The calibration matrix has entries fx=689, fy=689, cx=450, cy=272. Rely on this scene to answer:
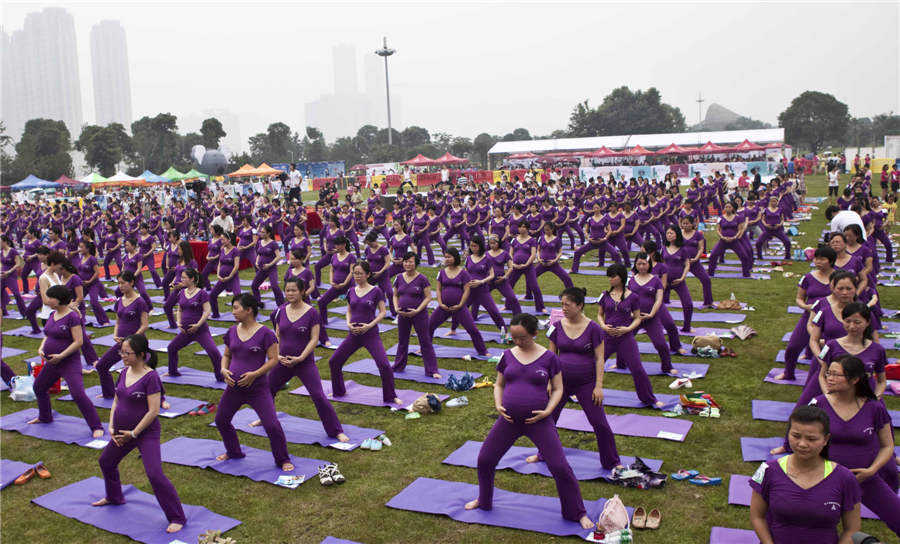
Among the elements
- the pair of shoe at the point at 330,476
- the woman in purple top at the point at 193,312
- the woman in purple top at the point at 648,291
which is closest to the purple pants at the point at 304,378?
the pair of shoe at the point at 330,476

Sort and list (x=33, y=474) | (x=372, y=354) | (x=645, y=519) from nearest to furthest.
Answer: (x=645, y=519) < (x=33, y=474) < (x=372, y=354)

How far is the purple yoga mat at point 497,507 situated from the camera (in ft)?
19.1

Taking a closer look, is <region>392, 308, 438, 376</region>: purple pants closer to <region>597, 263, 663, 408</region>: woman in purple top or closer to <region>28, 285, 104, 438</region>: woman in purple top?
<region>597, 263, 663, 408</region>: woman in purple top

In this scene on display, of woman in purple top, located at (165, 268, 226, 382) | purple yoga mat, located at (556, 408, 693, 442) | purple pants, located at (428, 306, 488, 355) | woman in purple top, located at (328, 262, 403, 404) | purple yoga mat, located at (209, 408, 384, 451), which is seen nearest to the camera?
purple yoga mat, located at (556, 408, 693, 442)

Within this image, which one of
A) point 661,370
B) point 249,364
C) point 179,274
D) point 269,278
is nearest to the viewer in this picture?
point 249,364

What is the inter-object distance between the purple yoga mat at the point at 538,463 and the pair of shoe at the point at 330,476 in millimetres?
1106

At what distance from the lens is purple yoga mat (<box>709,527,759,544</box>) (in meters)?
5.37

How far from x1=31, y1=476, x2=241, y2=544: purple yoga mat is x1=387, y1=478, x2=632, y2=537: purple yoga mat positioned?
5.42 feet

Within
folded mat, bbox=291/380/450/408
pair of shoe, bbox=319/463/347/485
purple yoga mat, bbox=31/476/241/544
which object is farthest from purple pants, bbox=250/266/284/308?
pair of shoe, bbox=319/463/347/485

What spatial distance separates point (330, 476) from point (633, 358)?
12.1 feet

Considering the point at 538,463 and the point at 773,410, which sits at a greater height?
the point at 773,410

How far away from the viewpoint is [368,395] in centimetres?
947

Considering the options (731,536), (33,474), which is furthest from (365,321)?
(731,536)

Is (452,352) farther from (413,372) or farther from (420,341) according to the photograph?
(420,341)
